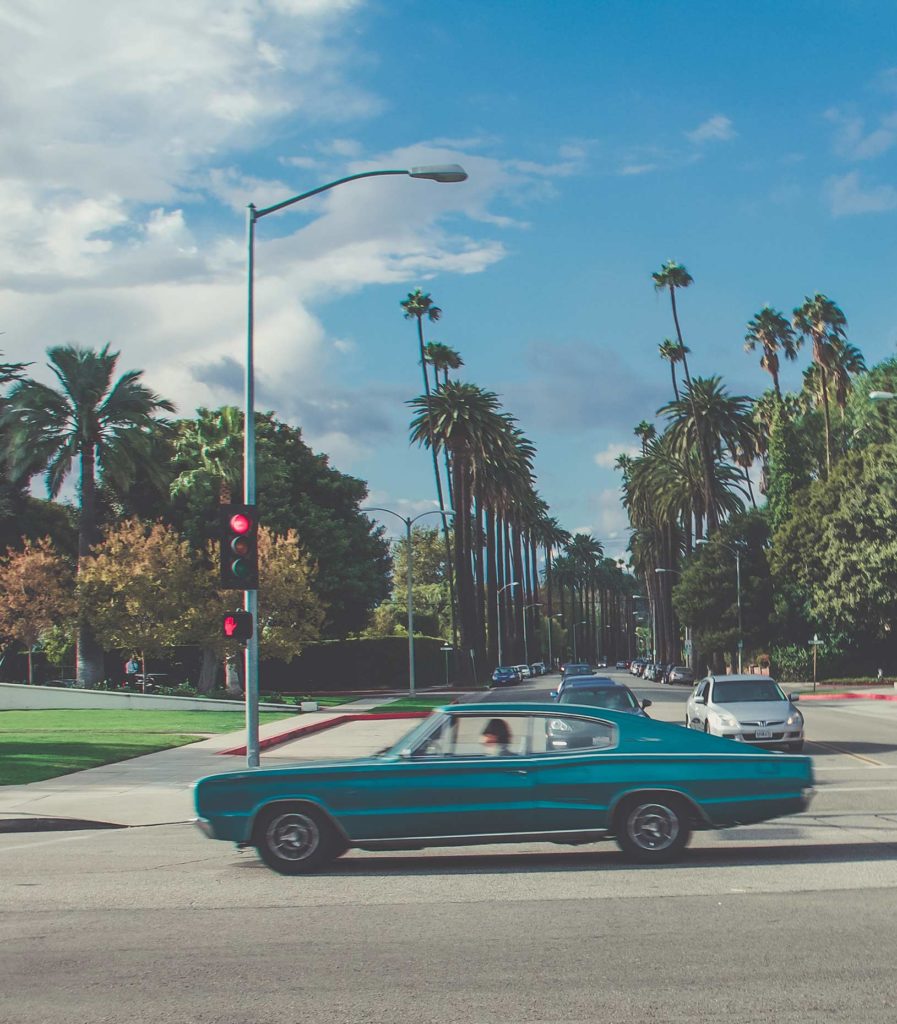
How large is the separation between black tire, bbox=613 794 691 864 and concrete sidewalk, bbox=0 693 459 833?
3.11m

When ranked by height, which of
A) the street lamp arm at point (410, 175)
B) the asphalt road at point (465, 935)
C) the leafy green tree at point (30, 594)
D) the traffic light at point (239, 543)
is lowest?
the asphalt road at point (465, 935)

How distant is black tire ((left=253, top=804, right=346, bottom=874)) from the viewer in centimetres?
1073

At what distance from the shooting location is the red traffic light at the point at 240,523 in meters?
16.9

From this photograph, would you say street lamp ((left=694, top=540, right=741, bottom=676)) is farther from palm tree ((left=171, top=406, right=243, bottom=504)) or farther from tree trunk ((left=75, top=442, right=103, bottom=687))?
tree trunk ((left=75, top=442, right=103, bottom=687))

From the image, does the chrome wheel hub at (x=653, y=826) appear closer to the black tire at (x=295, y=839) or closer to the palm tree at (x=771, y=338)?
the black tire at (x=295, y=839)

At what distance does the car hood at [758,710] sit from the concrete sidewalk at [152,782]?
7631 mm

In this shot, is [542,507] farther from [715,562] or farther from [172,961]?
[172,961]

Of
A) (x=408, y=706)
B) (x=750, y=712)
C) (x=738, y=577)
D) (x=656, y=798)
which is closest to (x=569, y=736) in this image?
(x=656, y=798)

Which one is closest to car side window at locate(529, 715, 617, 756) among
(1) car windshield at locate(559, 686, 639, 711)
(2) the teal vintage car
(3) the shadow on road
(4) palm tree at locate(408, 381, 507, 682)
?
(2) the teal vintage car

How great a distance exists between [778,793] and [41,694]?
39.3m

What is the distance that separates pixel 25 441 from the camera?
167 feet

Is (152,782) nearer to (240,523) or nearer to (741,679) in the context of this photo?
(240,523)

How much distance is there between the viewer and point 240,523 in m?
16.9

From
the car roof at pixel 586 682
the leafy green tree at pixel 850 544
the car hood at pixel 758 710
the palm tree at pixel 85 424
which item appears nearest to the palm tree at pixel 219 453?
the palm tree at pixel 85 424
